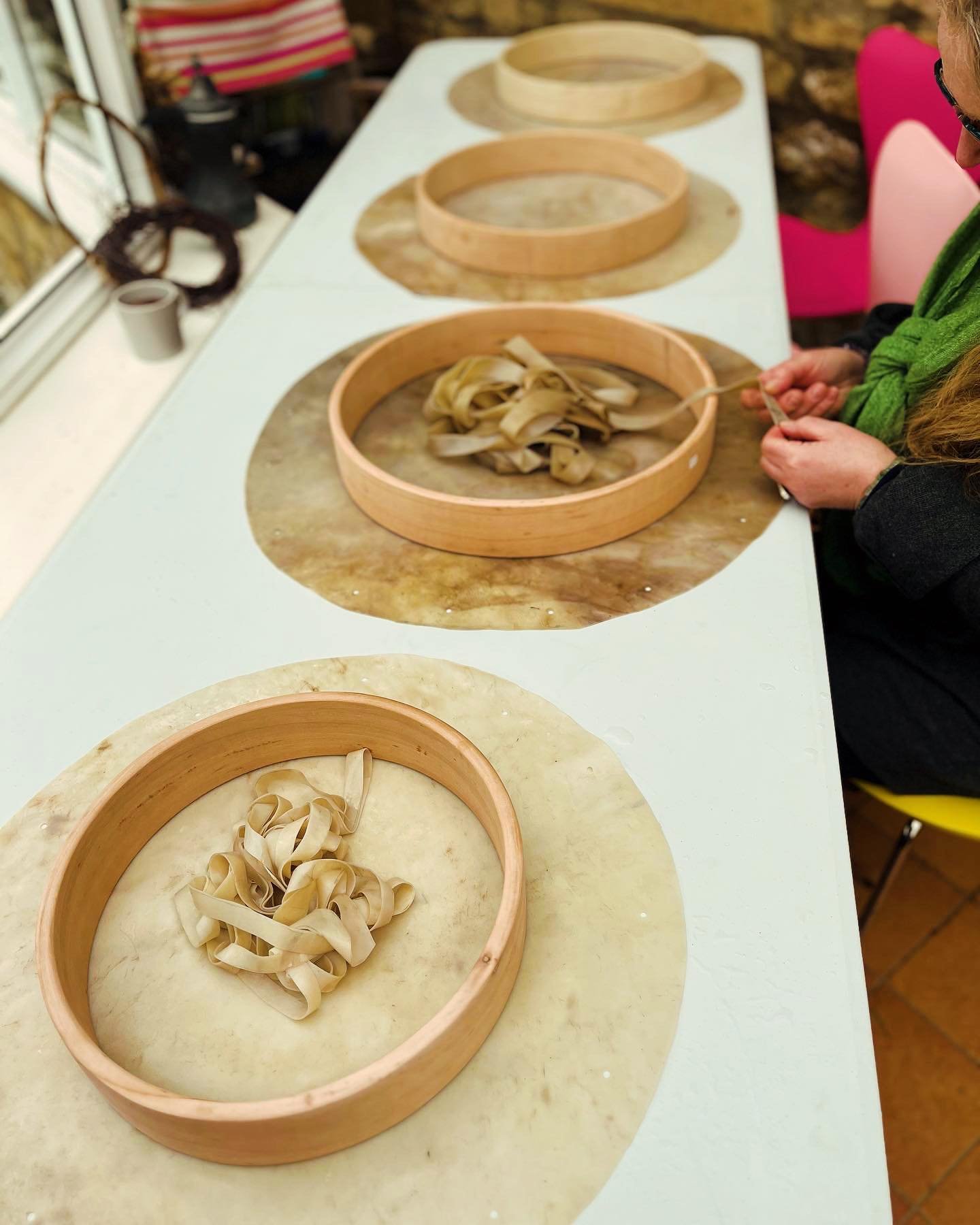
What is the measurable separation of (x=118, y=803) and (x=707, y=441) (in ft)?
3.09

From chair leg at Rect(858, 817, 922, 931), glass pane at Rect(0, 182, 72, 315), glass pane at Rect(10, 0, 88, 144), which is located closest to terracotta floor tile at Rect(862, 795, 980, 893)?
chair leg at Rect(858, 817, 922, 931)

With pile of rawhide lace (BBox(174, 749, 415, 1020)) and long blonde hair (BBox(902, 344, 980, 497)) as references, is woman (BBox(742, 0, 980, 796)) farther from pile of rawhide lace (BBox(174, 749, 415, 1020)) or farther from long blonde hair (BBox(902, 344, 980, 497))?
pile of rawhide lace (BBox(174, 749, 415, 1020))

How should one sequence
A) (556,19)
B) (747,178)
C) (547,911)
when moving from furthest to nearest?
(556,19) → (747,178) → (547,911)

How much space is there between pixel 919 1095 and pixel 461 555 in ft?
4.21

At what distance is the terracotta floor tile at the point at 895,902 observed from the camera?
1.91m

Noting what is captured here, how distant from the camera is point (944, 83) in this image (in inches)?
44.7

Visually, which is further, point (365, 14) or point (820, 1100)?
point (365, 14)

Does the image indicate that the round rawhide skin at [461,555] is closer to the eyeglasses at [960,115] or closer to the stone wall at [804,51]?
the eyeglasses at [960,115]

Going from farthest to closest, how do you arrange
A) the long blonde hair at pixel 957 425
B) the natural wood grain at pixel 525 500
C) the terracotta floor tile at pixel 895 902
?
the terracotta floor tile at pixel 895 902 → the natural wood grain at pixel 525 500 → the long blonde hair at pixel 957 425

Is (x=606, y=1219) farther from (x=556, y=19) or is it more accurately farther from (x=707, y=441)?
(x=556, y=19)

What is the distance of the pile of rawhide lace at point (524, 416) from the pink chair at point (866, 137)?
111 centimetres

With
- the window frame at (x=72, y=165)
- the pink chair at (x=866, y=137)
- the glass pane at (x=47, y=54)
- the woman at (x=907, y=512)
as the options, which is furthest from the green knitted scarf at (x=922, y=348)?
the glass pane at (x=47, y=54)

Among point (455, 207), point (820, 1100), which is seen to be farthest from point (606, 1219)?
point (455, 207)

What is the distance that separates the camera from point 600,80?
9.09 feet
